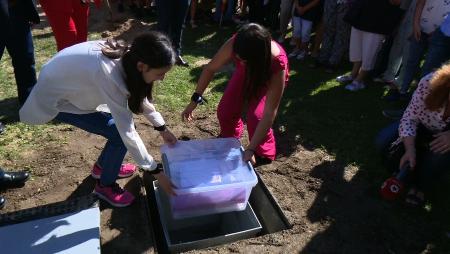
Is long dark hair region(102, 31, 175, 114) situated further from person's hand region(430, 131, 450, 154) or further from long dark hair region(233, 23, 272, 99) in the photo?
person's hand region(430, 131, 450, 154)

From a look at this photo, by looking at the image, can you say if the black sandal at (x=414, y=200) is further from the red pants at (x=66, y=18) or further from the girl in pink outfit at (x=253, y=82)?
the red pants at (x=66, y=18)

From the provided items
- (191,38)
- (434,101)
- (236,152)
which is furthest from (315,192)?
(191,38)

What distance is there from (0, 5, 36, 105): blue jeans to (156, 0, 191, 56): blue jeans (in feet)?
5.52

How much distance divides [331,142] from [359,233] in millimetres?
1142

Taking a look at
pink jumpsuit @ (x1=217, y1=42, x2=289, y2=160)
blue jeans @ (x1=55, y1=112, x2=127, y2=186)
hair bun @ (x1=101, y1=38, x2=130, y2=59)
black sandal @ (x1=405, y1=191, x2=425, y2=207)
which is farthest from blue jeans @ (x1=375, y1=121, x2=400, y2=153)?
hair bun @ (x1=101, y1=38, x2=130, y2=59)

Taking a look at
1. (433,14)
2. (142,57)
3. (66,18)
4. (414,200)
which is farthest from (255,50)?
(433,14)

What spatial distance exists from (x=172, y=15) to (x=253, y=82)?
259 cm

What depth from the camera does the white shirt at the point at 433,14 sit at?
3.78 meters

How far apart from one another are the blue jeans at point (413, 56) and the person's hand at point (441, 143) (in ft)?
5.71

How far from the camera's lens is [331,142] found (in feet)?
11.7

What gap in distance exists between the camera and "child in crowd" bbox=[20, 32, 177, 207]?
1.89 metres

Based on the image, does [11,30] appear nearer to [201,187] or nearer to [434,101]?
[201,187]

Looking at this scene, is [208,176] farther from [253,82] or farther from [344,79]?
[344,79]

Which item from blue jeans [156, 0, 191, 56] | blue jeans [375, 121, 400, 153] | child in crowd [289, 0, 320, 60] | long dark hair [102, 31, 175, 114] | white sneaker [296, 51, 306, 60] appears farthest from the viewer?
white sneaker [296, 51, 306, 60]
